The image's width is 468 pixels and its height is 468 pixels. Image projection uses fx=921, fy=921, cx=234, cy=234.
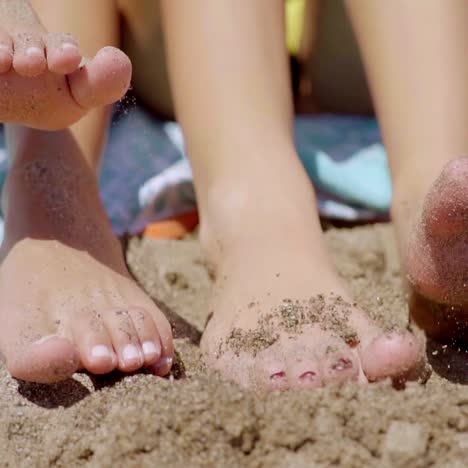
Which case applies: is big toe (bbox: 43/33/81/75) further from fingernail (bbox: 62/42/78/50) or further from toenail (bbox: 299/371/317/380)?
toenail (bbox: 299/371/317/380)

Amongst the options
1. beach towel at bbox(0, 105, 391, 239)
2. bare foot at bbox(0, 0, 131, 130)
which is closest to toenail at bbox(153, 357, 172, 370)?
bare foot at bbox(0, 0, 131, 130)

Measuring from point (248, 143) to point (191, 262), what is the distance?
1.06 feet

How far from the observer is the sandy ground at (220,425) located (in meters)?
0.82

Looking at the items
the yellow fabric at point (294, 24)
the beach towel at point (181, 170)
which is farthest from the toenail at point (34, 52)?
the yellow fabric at point (294, 24)

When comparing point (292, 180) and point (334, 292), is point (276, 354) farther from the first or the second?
point (292, 180)

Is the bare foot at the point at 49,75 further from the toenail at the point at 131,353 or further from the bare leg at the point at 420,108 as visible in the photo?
the bare leg at the point at 420,108

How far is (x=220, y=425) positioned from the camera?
33.1 inches

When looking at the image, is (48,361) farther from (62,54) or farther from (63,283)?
(62,54)

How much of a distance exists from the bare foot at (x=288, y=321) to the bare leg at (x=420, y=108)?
11 cm

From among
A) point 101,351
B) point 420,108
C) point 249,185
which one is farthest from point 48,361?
point 420,108

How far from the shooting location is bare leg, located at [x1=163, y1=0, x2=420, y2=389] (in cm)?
102

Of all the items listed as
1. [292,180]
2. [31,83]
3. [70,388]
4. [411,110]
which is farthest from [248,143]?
[70,388]

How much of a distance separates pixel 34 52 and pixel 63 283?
28cm

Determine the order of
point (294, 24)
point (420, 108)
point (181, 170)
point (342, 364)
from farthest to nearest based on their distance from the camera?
point (294, 24) → point (181, 170) → point (420, 108) → point (342, 364)
